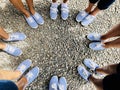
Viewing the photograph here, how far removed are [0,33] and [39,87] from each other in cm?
58

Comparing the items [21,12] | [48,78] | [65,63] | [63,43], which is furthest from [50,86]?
[21,12]

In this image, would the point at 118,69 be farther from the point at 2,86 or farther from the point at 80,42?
the point at 2,86

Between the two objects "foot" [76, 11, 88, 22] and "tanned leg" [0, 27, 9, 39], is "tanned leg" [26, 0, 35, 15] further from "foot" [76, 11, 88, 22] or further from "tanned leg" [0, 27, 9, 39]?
"foot" [76, 11, 88, 22]

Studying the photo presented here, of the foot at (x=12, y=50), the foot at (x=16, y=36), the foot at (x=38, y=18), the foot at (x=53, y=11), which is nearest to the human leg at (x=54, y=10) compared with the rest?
the foot at (x=53, y=11)

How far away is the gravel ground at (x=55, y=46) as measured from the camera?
220 centimetres

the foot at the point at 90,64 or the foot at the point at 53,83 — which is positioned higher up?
the foot at the point at 90,64

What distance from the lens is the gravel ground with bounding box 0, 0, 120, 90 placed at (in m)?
2.20

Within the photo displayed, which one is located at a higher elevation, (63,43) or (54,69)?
(63,43)

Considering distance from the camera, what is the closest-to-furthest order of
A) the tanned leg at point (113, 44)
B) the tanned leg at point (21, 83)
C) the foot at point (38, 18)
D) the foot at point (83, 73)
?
the tanned leg at point (21, 83) → the tanned leg at point (113, 44) → the foot at point (83, 73) → the foot at point (38, 18)

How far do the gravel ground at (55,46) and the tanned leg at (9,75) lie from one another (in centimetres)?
13

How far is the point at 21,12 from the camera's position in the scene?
7.65 ft

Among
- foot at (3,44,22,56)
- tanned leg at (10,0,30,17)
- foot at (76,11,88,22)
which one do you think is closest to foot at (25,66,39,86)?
foot at (3,44,22,56)

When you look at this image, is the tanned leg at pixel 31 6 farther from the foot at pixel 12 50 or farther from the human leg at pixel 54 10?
the foot at pixel 12 50

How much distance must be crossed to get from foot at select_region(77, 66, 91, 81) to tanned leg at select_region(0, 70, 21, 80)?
545 mm
